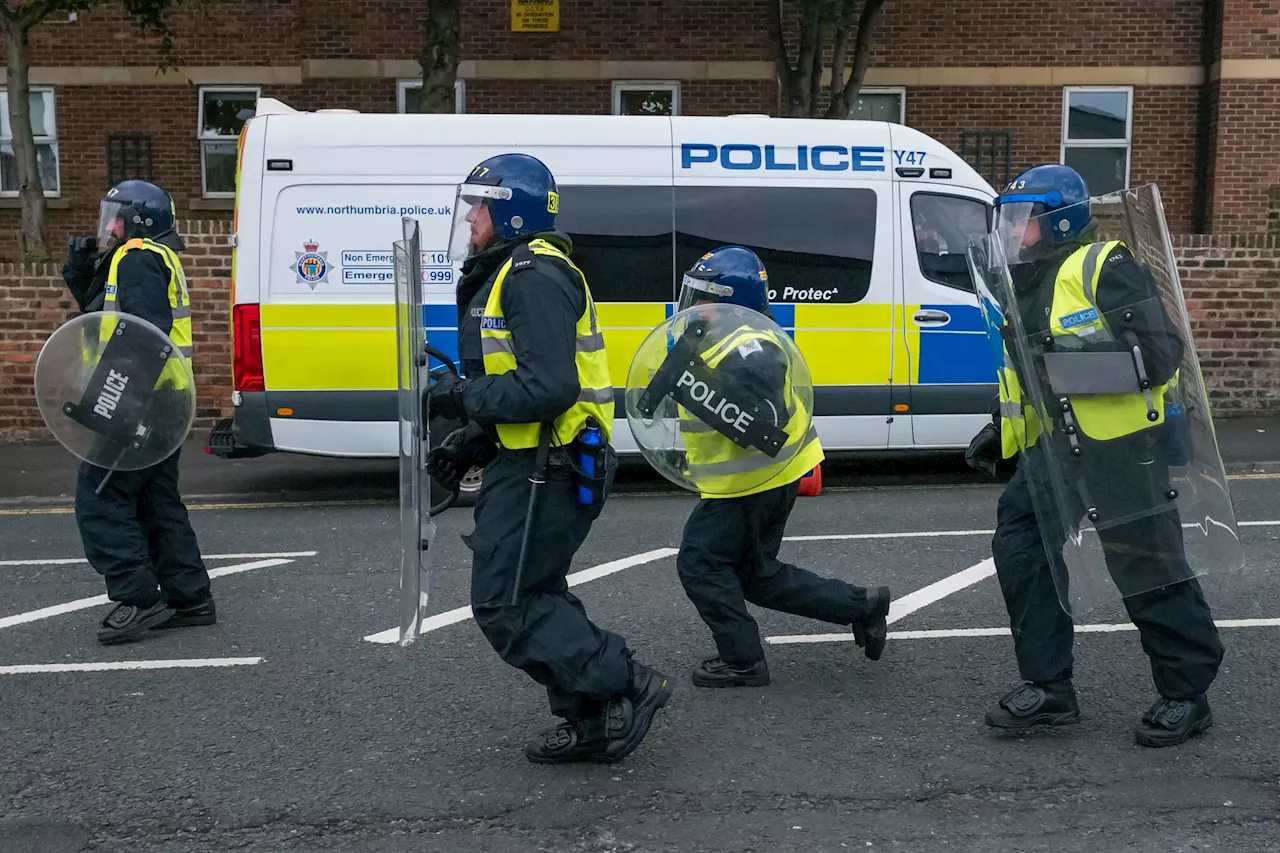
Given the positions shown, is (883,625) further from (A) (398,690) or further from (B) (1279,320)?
(B) (1279,320)

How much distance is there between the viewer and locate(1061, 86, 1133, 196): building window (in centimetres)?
1662

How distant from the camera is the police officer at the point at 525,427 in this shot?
3828 millimetres

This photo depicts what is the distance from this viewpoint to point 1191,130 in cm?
1661

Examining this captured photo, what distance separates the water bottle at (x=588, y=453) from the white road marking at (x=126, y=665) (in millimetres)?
2037

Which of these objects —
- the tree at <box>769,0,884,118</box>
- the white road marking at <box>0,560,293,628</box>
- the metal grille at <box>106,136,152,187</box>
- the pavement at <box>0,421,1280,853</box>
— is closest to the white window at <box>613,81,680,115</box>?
the tree at <box>769,0,884,118</box>

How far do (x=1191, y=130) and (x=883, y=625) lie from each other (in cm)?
1354

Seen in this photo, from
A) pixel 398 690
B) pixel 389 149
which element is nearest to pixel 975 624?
pixel 398 690

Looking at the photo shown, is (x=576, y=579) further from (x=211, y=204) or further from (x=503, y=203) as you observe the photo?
(x=211, y=204)

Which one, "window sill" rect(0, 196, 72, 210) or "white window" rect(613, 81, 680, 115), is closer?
"white window" rect(613, 81, 680, 115)

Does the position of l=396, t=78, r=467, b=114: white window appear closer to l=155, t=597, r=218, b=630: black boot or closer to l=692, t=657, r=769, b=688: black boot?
l=155, t=597, r=218, b=630: black boot

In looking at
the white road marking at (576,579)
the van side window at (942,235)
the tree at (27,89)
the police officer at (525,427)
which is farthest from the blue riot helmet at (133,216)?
the tree at (27,89)

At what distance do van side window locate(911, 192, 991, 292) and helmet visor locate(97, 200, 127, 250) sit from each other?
17.8 ft

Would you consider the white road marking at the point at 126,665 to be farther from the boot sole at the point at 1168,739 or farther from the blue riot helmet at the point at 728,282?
the boot sole at the point at 1168,739

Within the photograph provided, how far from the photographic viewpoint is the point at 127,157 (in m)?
16.7
